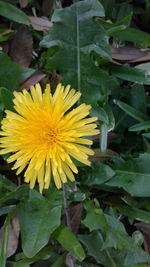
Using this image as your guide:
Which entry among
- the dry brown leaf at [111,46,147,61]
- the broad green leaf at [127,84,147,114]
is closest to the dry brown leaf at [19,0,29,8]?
the dry brown leaf at [111,46,147,61]

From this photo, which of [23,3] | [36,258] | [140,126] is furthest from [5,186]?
[23,3]

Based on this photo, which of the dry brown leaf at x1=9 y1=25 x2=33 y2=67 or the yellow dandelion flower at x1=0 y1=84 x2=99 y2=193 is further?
the dry brown leaf at x1=9 y1=25 x2=33 y2=67

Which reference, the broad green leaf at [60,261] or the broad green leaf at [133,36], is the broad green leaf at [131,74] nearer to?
the broad green leaf at [133,36]

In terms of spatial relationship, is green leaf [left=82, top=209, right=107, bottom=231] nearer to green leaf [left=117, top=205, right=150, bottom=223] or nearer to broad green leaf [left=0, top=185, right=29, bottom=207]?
green leaf [left=117, top=205, right=150, bottom=223]

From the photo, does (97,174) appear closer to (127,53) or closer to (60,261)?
(60,261)

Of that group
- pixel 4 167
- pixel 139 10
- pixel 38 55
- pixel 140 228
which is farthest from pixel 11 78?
pixel 140 228

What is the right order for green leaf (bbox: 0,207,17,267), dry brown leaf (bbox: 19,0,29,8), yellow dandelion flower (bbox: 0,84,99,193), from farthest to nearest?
dry brown leaf (bbox: 19,0,29,8) → green leaf (bbox: 0,207,17,267) → yellow dandelion flower (bbox: 0,84,99,193)

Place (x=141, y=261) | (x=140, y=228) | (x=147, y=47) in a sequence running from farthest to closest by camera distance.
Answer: (x=147, y=47)
(x=140, y=228)
(x=141, y=261)

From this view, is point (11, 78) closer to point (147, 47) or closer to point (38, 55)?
point (38, 55)
